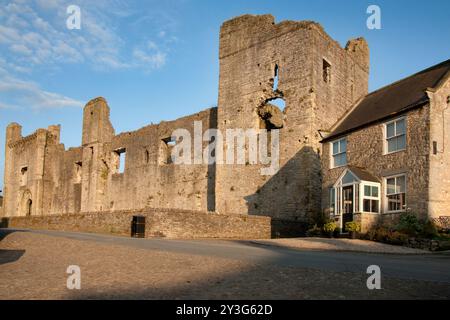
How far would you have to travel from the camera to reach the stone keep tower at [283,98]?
25.3 meters

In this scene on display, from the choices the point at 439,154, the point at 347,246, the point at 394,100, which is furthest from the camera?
the point at 394,100

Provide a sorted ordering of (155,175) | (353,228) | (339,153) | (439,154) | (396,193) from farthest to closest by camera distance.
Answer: (155,175) → (339,153) → (353,228) → (396,193) → (439,154)

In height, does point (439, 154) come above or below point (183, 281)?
above

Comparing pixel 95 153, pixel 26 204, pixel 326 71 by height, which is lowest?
pixel 26 204

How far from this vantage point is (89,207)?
39.1 metres

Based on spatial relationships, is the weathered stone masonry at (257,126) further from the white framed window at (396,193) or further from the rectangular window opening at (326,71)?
the white framed window at (396,193)

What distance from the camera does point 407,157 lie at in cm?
1914

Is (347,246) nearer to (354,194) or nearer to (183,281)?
(354,194)

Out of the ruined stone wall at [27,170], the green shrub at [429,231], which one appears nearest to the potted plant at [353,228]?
the green shrub at [429,231]

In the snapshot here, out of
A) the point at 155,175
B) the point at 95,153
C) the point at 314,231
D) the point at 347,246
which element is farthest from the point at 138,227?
the point at 95,153

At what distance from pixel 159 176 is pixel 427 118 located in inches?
784

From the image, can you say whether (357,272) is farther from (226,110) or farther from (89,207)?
(89,207)

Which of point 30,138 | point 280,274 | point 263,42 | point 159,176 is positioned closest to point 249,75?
point 263,42

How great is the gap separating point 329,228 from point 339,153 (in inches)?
155
